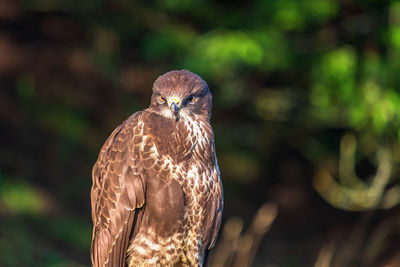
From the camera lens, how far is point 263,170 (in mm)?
9039

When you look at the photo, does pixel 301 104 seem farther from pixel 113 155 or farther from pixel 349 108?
pixel 113 155

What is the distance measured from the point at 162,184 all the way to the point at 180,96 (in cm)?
46

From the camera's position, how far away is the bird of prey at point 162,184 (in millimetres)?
3545

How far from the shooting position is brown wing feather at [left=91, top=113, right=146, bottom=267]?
3557 millimetres

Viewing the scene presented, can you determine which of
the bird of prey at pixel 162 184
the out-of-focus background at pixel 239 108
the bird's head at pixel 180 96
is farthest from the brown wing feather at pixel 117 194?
the out-of-focus background at pixel 239 108

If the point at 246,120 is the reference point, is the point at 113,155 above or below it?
above

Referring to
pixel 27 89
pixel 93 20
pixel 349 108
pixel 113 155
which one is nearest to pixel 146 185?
pixel 113 155

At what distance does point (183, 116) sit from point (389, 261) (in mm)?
4484

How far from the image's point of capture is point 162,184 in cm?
353

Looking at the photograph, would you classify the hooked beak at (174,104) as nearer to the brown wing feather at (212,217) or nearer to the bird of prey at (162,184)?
the bird of prey at (162,184)

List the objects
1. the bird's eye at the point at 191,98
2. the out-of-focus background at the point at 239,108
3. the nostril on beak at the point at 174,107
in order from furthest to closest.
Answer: the out-of-focus background at the point at 239,108 < the bird's eye at the point at 191,98 < the nostril on beak at the point at 174,107

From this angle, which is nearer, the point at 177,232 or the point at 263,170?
the point at 177,232

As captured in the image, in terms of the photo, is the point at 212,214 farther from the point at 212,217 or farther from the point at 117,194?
the point at 117,194

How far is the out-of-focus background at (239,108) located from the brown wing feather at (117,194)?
2501 millimetres
